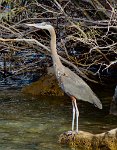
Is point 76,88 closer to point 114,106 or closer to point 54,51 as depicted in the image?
point 54,51

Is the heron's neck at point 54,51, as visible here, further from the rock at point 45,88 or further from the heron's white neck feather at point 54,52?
the rock at point 45,88

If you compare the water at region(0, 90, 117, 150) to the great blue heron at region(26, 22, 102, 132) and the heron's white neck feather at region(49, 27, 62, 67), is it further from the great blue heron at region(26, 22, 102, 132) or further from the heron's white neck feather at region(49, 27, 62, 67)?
the heron's white neck feather at region(49, 27, 62, 67)

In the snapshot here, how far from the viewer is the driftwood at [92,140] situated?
727 centimetres

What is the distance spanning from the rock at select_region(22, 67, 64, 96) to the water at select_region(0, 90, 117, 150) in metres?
0.31

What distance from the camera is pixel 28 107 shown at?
36.1ft

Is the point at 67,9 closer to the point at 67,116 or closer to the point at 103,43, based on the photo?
the point at 103,43

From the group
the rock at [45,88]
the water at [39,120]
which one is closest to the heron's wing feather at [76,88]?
the water at [39,120]

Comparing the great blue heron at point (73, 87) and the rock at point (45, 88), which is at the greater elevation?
the great blue heron at point (73, 87)

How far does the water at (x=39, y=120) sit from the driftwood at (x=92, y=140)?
16cm

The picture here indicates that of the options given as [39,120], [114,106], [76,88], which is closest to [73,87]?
[76,88]

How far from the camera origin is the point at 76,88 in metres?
8.22

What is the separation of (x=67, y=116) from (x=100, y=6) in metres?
2.72

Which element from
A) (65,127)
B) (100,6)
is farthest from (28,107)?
(100,6)

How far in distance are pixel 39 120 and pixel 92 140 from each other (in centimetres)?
246
